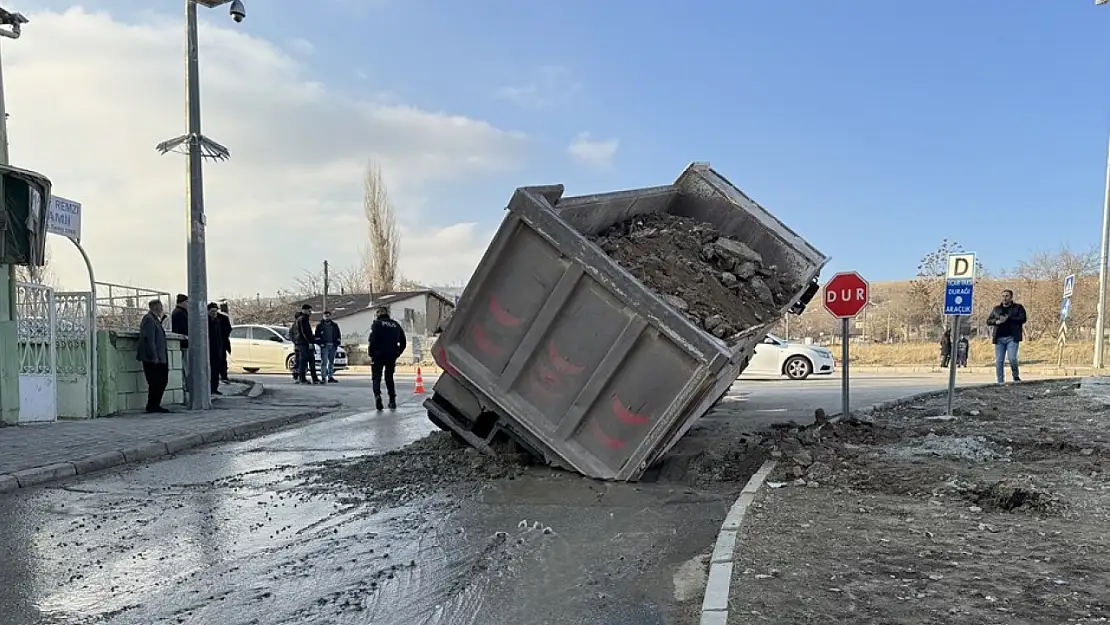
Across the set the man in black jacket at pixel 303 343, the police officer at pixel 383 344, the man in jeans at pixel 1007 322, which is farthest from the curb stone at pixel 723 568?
the man in black jacket at pixel 303 343

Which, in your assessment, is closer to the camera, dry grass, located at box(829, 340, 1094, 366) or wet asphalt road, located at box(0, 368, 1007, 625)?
wet asphalt road, located at box(0, 368, 1007, 625)

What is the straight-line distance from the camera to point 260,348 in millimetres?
25891

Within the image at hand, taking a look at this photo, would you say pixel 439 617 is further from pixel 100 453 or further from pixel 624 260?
pixel 100 453

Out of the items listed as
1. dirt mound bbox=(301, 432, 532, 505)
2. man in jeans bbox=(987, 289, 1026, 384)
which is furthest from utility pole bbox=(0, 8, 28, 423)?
man in jeans bbox=(987, 289, 1026, 384)

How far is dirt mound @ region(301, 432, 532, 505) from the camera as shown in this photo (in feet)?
21.9

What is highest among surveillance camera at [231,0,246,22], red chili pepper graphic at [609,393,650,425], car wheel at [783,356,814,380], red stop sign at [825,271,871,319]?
surveillance camera at [231,0,246,22]

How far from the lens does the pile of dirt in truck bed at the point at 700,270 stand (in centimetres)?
670

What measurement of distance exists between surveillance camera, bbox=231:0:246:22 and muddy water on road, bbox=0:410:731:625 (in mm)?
7934

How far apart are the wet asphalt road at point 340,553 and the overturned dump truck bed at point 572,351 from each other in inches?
18.3

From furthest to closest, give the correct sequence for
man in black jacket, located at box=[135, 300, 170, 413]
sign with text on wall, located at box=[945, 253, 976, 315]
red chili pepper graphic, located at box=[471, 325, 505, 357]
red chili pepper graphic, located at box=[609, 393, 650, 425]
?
man in black jacket, located at box=[135, 300, 170, 413] → sign with text on wall, located at box=[945, 253, 976, 315] → red chili pepper graphic, located at box=[471, 325, 505, 357] → red chili pepper graphic, located at box=[609, 393, 650, 425]

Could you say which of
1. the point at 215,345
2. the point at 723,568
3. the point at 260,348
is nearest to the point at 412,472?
the point at 723,568

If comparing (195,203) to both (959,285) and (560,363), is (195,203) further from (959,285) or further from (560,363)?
(959,285)

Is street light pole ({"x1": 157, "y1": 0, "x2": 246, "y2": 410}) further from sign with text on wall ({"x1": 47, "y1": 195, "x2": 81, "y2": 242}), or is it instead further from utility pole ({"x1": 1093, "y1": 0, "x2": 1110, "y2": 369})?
utility pole ({"x1": 1093, "y1": 0, "x2": 1110, "y2": 369})

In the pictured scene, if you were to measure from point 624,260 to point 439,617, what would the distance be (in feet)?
12.4
